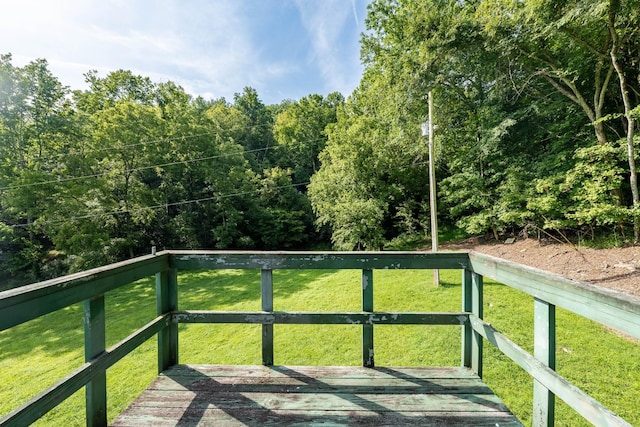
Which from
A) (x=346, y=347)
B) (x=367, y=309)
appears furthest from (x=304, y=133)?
(x=367, y=309)

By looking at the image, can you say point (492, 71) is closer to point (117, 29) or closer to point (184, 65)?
point (117, 29)

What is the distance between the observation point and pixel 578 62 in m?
8.72

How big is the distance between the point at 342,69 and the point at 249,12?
954 centimetres

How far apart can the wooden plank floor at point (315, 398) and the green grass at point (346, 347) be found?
79.6 inches

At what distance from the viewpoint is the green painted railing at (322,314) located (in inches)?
42.1

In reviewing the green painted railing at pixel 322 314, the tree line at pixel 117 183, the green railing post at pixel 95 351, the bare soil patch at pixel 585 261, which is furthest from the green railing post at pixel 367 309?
the tree line at pixel 117 183

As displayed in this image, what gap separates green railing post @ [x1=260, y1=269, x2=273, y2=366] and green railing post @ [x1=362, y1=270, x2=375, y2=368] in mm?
669

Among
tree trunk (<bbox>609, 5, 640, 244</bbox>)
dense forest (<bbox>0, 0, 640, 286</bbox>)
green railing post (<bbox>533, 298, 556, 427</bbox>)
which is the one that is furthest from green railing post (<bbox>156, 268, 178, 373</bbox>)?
tree trunk (<bbox>609, 5, 640, 244</bbox>)

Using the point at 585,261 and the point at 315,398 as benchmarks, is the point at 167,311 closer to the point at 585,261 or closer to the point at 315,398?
the point at 315,398

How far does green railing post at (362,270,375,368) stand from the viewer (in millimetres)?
2057

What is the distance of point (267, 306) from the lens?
2092mm

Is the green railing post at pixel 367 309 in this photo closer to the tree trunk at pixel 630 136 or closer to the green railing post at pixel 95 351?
the green railing post at pixel 95 351

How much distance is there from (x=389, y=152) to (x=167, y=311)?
12.9m

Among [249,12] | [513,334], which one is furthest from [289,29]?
[513,334]
